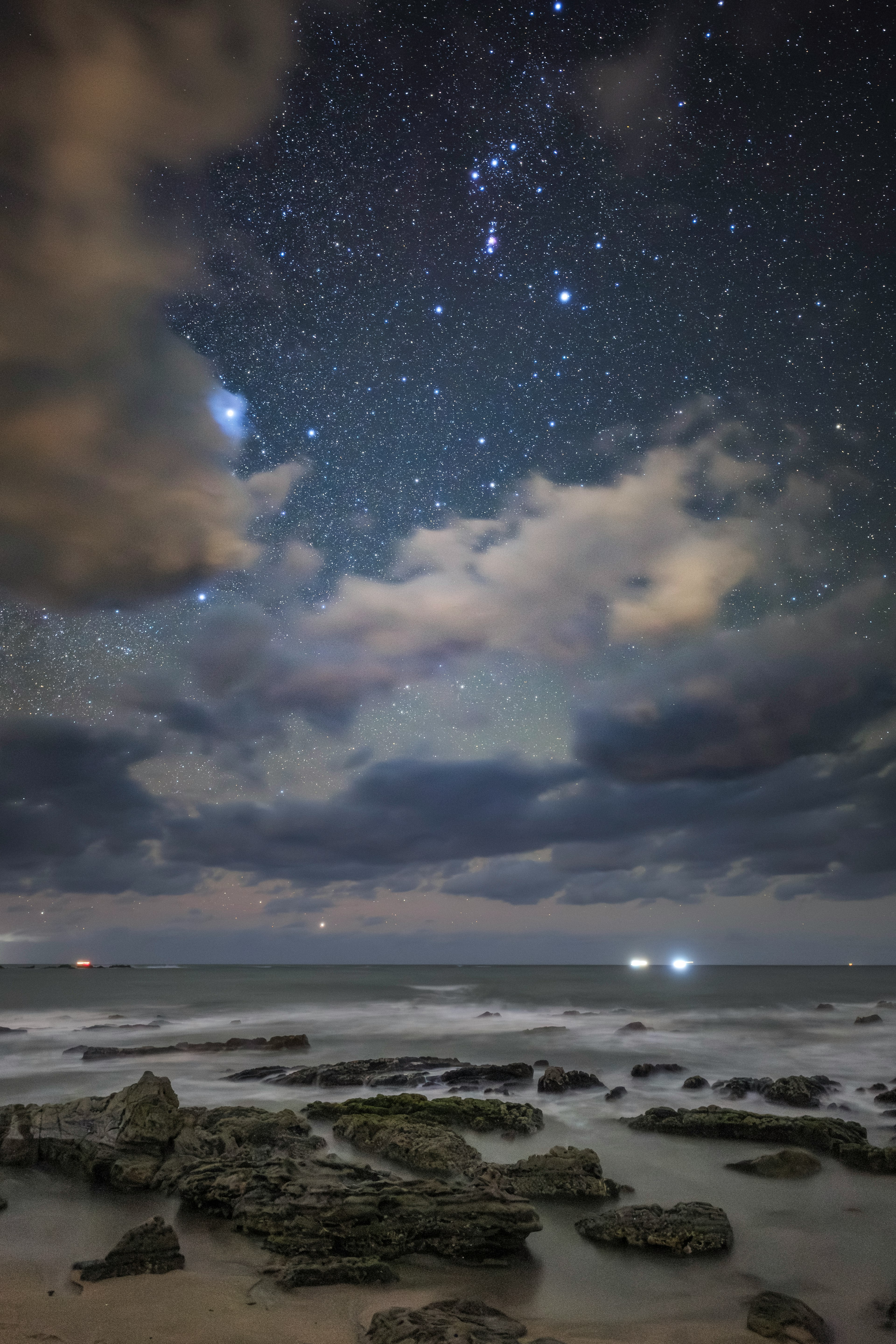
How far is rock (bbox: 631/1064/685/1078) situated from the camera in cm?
1955

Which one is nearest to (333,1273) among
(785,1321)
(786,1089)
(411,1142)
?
(785,1321)

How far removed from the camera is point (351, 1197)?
766 cm

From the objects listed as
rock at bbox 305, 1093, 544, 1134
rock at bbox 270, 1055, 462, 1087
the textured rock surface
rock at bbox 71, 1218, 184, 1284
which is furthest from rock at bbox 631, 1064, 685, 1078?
rock at bbox 71, 1218, 184, 1284

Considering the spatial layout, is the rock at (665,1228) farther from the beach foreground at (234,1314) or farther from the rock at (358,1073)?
the rock at (358,1073)

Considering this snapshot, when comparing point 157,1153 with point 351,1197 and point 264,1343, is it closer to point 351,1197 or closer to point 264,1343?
point 351,1197

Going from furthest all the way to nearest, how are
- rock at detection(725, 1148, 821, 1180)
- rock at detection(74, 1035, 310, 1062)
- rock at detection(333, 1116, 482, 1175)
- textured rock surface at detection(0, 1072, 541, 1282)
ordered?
rock at detection(74, 1035, 310, 1062)
rock at detection(725, 1148, 821, 1180)
rock at detection(333, 1116, 482, 1175)
textured rock surface at detection(0, 1072, 541, 1282)

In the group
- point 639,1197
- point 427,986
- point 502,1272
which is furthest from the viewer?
point 427,986

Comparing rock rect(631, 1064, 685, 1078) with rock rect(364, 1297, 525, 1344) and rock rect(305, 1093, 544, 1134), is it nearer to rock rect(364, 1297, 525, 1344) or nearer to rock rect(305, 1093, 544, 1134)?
rock rect(305, 1093, 544, 1134)

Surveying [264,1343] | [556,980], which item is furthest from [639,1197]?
[556,980]

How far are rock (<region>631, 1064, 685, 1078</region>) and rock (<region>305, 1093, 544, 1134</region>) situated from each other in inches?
266

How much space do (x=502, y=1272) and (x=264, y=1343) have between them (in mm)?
2475

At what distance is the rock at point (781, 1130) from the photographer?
10922 millimetres

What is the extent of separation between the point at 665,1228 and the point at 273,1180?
14.0 feet

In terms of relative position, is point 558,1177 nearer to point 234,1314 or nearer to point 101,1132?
point 234,1314
